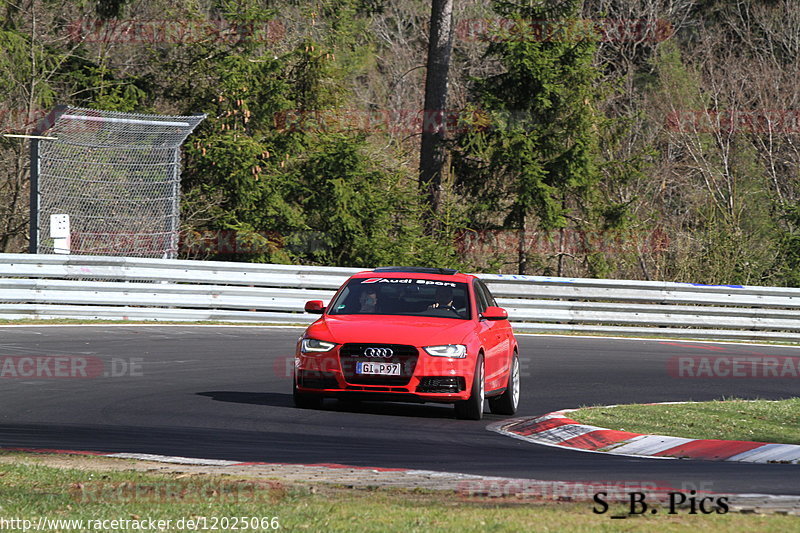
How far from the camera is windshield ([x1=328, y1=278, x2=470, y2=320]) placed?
1296 centimetres

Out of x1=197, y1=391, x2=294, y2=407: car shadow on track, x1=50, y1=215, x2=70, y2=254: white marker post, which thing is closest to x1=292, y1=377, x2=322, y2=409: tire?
x1=197, y1=391, x2=294, y2=407: car shadow on track

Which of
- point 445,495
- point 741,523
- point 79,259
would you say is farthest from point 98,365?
point 741,523

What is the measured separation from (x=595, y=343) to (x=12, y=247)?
44.4 feet

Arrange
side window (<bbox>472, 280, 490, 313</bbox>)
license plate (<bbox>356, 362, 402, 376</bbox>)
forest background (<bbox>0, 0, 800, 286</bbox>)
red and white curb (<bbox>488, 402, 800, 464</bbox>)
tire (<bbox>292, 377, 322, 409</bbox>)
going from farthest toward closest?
forest background (<bbox>0, 0, 800, 286</bbox>) → side window (<bbox>472, 280, 490, 313</bbox>) → tire (<bbox>292, 377, 322, 409</bbox>) → license plate (<bbox>356, 362, 402, 376</bbox>) → red and white curb (<bbox>488, 402, 800, 464</bbox>)

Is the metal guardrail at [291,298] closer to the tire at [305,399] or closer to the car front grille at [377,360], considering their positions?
the tire at [305,399]

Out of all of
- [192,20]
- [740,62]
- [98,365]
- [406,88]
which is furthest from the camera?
[406,88]

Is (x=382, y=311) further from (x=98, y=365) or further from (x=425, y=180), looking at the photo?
(x=425, y=180)

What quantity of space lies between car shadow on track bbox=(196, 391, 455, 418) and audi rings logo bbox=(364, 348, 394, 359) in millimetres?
767

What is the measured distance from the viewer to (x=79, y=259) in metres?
21.6

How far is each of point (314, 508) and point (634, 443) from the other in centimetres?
471

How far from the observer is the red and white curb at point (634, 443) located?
32.9 ft

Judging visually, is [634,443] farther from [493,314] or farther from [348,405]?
[348,405]

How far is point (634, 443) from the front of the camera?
10797 mm

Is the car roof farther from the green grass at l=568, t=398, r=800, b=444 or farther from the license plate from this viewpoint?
the green grass at l=568, t=398, r=800, b=444
